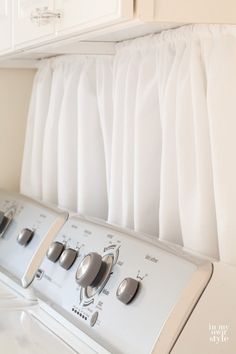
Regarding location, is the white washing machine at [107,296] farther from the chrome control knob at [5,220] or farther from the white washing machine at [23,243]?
the chrome control knob at [5,220]

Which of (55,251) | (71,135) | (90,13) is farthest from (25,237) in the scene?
(90,13)

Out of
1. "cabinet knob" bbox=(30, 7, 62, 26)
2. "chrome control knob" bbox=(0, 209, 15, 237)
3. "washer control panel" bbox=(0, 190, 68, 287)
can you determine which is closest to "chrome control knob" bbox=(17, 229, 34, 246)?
"washer control panel" bbox=(0, 190, 68, 287)

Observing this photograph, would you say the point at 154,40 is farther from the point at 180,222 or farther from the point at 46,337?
the point at 46,337

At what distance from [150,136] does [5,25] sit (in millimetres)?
442

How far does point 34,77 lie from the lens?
1986 mm

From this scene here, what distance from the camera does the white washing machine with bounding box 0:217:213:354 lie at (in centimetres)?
93

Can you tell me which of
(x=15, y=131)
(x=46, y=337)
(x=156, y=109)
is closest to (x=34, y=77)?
(x=15, y=131)

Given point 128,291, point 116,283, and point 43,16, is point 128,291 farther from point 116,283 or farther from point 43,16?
point 43,16

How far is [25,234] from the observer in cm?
144

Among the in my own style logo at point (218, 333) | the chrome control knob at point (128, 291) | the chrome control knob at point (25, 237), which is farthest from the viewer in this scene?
the chrome control knob at point (25, 237)

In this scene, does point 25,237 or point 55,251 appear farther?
point 25,237

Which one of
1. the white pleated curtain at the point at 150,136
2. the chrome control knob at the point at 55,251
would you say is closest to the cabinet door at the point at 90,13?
the white pleated curtain at the point at 150,136

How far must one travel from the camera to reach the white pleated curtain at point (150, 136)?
1.04 metres

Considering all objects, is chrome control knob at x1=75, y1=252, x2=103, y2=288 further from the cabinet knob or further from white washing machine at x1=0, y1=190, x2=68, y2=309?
the cabinet knob
